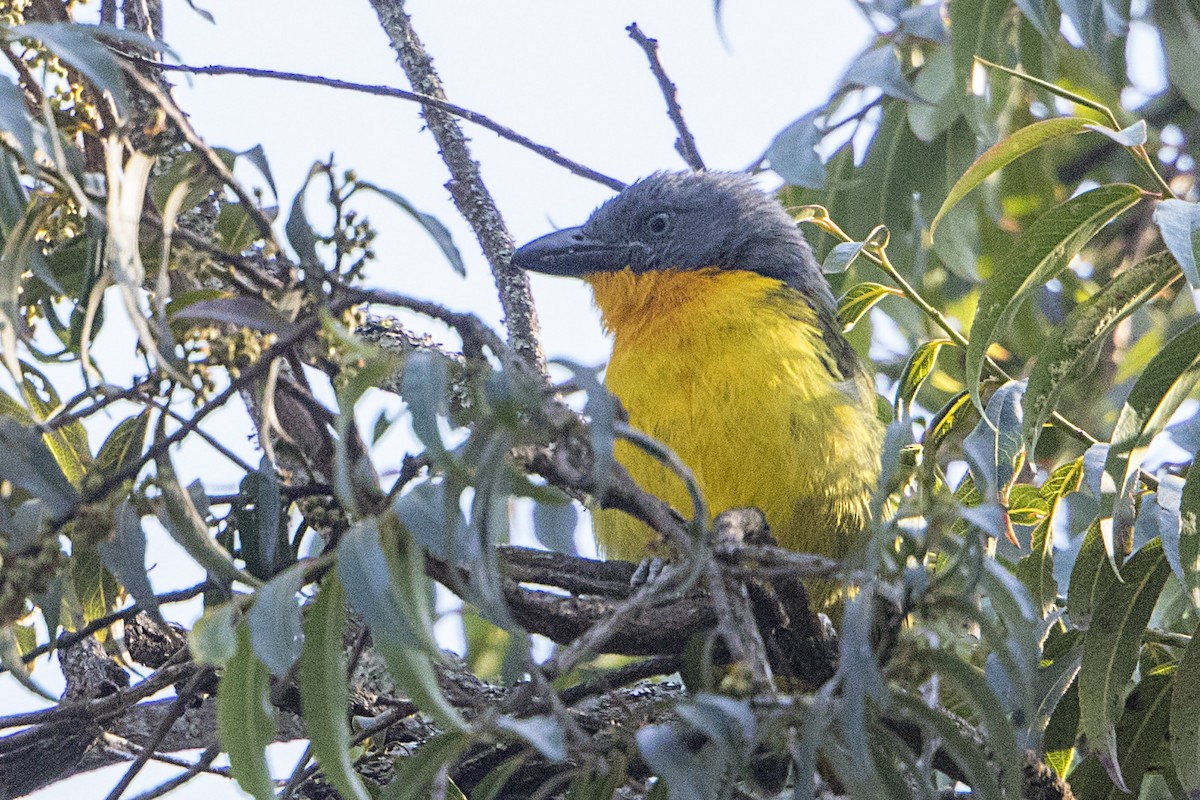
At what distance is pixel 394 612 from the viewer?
1831mm

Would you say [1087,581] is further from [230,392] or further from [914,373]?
[230,392]

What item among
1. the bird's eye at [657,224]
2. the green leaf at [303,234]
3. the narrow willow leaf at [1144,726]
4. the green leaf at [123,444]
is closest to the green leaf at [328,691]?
the green leaf at [303,234]

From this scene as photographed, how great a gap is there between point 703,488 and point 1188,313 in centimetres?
317

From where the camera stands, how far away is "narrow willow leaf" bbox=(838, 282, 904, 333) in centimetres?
374

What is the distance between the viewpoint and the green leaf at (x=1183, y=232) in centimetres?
240

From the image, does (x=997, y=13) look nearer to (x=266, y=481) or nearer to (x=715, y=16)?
(x=715, y=16)

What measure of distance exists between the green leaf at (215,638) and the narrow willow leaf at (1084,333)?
1638 mm

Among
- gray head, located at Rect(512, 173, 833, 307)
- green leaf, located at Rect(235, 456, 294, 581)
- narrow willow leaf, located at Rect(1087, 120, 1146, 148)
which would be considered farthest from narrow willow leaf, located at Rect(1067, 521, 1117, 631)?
green leaf, located at Rect(235, 456, 294, 581)

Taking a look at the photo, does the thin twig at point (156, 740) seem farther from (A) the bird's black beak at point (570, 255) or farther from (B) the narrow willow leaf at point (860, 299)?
(A) the bird's black beak at point (570, 255)

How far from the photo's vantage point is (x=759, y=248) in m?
4.51

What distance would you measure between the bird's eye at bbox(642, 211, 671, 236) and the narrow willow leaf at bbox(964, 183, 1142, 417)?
6.18 ft

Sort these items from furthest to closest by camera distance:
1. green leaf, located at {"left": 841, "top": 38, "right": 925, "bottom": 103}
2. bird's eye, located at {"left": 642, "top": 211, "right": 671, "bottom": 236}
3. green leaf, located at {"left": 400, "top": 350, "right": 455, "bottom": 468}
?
bird's eye, located at {"left": 642, "top": 211, "right": 671, "bottom": 236}
green leaf, located at {"left": 841, "top": 38, "right": 925, "bottom": 103}
green leaf, located at {"left": 400, "top": 350, "right": 455, "bottom": 468}

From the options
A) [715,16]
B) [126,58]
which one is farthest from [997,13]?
[126,58]

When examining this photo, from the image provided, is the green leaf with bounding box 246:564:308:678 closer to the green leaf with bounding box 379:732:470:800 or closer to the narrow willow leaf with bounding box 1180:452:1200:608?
the green leaf with bounding box 379:732:470:800
